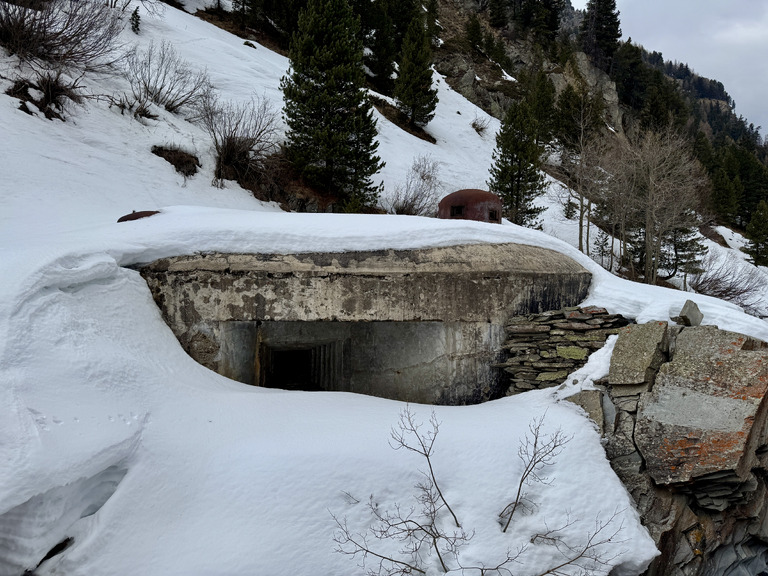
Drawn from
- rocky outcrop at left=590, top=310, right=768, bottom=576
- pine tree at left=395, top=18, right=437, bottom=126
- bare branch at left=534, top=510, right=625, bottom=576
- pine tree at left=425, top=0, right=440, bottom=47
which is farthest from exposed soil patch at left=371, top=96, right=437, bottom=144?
bare branch at left=534, top=510, right=625, bottom=576

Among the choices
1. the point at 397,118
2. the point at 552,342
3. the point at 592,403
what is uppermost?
the point at 397,118

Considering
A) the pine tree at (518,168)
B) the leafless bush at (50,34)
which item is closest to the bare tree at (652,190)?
the pine tree at (518,168)

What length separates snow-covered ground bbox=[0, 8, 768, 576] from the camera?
3061 millimetres

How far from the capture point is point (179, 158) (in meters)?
10.2

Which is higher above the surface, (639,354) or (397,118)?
(397,118)

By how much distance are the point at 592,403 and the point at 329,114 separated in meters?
10.3

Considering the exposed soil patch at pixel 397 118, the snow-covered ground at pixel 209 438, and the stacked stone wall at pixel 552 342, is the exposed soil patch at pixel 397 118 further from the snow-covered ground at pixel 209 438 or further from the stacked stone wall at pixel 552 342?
the stacked stone wall at pixel 552 342

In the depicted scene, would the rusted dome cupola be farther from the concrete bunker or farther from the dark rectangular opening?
the dark rectangular opening

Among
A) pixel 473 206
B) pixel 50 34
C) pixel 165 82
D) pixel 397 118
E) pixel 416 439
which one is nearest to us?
pixel 416 439

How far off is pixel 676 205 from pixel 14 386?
57.0 feet

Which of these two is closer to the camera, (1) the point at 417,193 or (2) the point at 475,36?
(1) the point at 417,193

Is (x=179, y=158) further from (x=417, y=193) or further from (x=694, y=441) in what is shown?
(x=694, y=441)

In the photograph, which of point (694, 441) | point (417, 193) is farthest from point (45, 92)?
point (694, 441)

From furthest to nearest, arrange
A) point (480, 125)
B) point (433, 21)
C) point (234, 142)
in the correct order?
point (433, 21)
point (480, 125)
point (234, 142)
